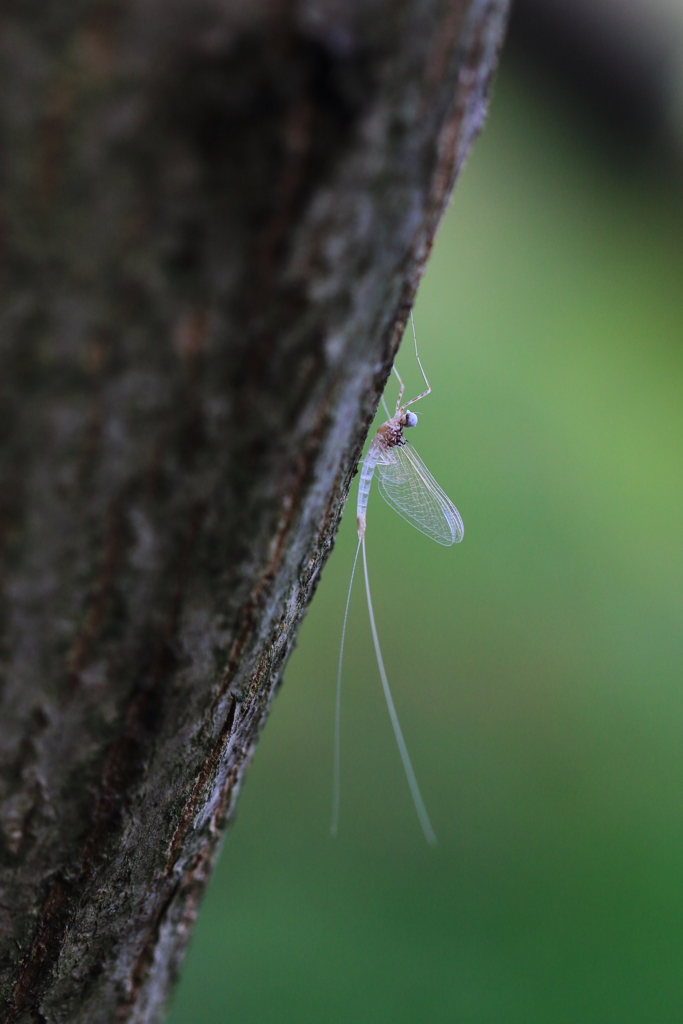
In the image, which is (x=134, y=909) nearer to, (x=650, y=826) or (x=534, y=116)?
(x=650, y=826)

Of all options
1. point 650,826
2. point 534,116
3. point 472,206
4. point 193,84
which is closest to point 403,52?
point 193,84

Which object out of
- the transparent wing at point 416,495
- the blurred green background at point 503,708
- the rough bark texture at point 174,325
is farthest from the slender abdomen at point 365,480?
the blurred green background at point 503,708

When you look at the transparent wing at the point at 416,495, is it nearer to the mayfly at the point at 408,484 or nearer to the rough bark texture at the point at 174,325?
the mayfly at the point at 408,484

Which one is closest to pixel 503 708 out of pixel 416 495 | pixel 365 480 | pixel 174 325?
pixel 416 495

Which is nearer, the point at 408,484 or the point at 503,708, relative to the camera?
the point at 408,484

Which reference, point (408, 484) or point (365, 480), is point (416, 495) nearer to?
point (408, 484)

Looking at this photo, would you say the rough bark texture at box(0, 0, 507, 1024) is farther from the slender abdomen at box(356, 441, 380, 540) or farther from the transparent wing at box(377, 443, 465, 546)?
the transparent wing at box(377, 443, 465, 546)

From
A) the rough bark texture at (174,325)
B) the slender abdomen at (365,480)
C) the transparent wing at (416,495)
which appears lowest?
the rough bark texture at (174,325)
